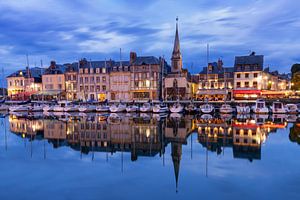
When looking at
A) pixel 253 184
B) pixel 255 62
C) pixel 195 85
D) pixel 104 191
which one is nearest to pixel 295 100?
pixel 255 62

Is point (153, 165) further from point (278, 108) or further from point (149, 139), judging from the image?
point (278, 108)

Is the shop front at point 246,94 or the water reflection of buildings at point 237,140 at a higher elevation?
the shop front at point 246,94

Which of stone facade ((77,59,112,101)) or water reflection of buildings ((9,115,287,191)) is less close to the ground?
stone facade ((77,59,112,101))

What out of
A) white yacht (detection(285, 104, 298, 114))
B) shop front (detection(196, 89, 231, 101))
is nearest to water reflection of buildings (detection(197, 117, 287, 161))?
white yacht (detection(285, 104, 298, 114))

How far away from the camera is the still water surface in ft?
33.8

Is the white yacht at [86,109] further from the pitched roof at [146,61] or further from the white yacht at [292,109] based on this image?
the white yacht at [292,109]

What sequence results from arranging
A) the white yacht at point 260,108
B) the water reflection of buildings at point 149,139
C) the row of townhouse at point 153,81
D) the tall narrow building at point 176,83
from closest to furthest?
the water reflection of buildings at point 149,139 → the white yacht at point 260,108 → the row of townhouse at point 153,81 → the tall narrow building at point 176,83

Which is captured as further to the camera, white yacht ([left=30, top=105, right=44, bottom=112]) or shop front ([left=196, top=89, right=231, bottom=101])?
shop front ([left=196, top=89, right=231, bottom=101])

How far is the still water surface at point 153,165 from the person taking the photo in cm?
1029

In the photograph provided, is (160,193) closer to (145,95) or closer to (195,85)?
(145,95)

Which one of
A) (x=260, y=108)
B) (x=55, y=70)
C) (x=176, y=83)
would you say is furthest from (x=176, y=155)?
(x=55, y=70)

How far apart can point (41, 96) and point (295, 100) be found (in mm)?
53543

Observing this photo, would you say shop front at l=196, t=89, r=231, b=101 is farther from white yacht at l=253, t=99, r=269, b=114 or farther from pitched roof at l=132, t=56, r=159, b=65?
pitched roof at l=132, t=56, r=159, b=65

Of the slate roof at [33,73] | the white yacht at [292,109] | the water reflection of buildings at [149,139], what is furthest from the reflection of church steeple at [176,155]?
the slate roof at [33,73]
